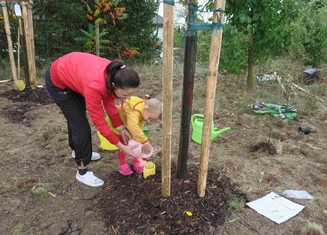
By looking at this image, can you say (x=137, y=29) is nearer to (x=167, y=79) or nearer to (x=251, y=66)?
(x=251, y=66)

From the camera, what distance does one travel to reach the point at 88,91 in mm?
1827

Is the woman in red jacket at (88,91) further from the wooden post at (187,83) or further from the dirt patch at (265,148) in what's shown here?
the dirt patch at (265,148)

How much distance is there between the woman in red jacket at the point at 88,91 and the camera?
1.82 m

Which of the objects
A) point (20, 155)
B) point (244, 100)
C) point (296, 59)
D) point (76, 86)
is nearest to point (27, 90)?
point (20, 155)

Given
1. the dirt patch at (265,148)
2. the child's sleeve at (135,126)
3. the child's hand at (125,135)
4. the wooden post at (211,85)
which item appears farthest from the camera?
the dirt patch at (265,148)

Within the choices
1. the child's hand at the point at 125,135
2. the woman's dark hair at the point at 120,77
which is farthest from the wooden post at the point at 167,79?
the child's hand at the point at 125,135

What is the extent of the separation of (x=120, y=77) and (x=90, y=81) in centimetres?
23

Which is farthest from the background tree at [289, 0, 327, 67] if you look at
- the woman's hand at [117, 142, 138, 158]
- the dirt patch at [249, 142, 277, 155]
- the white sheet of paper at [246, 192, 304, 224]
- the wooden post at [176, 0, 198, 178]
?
the woman's hand at [117, 142, 138, 158]

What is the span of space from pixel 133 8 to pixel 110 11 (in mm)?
998

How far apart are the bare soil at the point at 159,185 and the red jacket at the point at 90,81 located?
2.19ft

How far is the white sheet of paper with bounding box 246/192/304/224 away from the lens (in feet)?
7.01

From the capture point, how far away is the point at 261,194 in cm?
244

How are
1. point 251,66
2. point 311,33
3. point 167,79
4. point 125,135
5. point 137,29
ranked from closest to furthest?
point 167,79 < point 125,135 < point 251,66 < point 311,33 < point 137,29

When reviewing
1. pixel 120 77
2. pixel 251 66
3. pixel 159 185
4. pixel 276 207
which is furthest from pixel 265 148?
pixel 251 66
